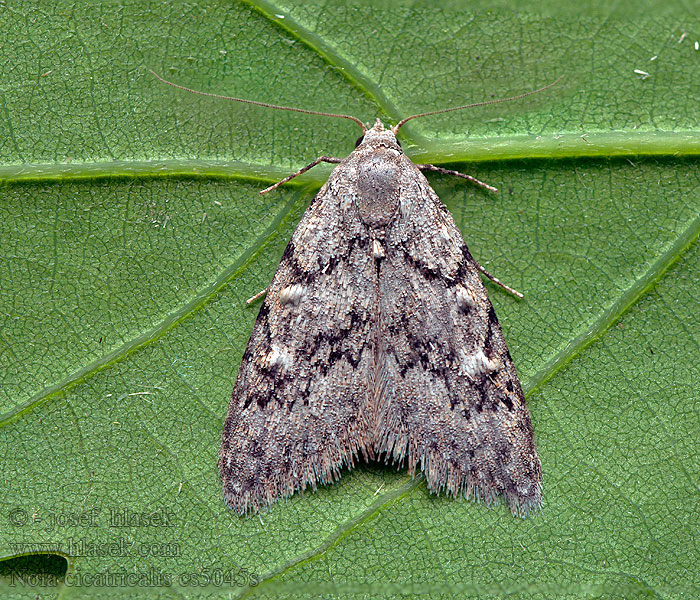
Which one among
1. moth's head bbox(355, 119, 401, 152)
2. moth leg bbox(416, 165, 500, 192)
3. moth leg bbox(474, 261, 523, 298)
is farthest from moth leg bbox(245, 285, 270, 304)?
moth leg bbox(474, 261, 523, 298)

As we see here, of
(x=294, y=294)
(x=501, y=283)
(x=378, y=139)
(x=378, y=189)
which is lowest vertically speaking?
(x=294, y=294)

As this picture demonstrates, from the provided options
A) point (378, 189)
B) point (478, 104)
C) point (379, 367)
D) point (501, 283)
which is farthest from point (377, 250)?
point (478, 104)

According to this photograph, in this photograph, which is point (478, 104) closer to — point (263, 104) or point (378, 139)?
point (378, 139)

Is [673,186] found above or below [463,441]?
above

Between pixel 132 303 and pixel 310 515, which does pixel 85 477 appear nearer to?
pixel 132 303

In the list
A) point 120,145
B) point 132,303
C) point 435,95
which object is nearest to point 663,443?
point 435,95

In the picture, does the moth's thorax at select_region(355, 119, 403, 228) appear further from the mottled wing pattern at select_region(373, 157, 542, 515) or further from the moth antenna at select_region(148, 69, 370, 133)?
the moth antenna at select_region(148, 69, 370, 133)

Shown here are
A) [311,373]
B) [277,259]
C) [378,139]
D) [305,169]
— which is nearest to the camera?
[311,373]
